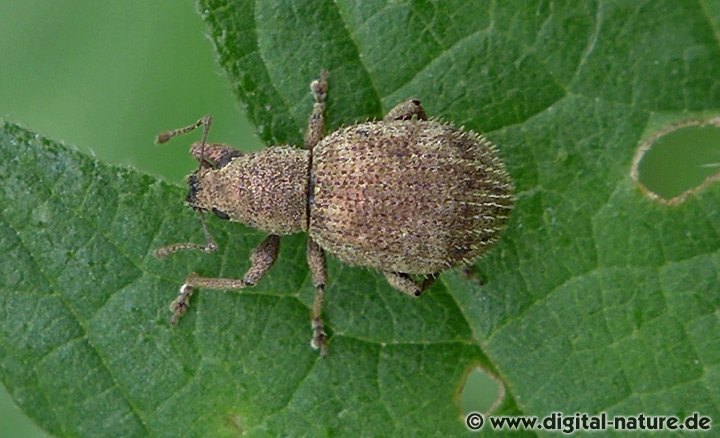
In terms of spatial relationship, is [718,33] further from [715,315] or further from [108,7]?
[108,7]

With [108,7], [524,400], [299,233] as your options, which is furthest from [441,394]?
[108,7]

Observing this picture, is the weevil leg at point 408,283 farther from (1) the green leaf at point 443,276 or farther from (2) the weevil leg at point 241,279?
(2) the weevil leg at point 241,279

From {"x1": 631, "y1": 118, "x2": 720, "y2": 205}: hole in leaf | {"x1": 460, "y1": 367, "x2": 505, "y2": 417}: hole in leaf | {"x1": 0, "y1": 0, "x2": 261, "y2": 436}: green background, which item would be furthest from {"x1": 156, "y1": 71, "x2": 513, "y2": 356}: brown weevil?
{"x1": 0, "y1": 0, "x2": 261, "y2": 436}: green background

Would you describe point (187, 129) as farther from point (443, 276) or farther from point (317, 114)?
point (443, 276)

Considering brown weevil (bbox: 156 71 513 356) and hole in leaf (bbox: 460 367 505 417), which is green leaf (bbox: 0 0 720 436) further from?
brown weevil (bbox: 156 71 513 356)

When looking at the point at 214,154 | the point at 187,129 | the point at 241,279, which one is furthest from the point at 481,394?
the point at 187,129

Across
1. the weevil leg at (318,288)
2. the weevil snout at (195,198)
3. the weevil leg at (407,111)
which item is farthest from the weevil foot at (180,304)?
the weevil leg at (407,111)
